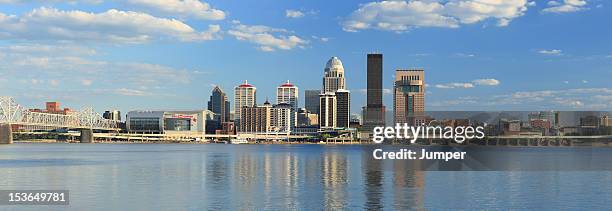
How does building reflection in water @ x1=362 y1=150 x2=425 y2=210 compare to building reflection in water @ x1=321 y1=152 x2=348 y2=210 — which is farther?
building reflection in water @ x1=362 y1=150 x2=425 y2=210

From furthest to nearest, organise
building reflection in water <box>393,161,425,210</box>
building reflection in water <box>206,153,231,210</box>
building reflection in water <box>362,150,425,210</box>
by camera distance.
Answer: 1. building reflection in water <box>362,150,425,210</box>
2. building reflection in water <box>393,161,425,210</box>
3. building reflection in water <box>206,153,231,210</box>

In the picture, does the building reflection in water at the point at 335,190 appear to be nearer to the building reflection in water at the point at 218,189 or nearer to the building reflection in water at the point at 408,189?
the building reflection in water at the point at 408,189

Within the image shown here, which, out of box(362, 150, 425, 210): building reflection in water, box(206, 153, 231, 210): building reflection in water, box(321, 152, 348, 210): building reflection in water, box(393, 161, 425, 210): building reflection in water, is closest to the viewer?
box(206, 153, 231, 210): building reflection in water

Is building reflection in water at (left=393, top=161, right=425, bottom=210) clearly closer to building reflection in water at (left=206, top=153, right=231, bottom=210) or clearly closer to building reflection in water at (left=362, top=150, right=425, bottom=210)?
building reflection in water at (left=362, top=150, right=425, bottom=210)

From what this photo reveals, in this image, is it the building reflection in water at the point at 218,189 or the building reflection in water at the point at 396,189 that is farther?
the building reflection in water at the point at 396,189

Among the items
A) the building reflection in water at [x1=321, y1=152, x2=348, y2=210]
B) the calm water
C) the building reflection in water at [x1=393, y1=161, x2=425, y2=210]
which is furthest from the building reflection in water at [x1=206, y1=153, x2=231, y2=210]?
the building reflection in water at [x1=393, y1=161, x2=425, y2=210]

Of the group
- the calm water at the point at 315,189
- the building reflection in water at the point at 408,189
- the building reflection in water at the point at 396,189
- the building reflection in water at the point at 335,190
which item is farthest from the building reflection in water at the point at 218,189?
the building reflection in water at the point at 408,189

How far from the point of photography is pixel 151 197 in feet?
157

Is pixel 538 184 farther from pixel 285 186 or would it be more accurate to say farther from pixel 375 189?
pixel 285 186

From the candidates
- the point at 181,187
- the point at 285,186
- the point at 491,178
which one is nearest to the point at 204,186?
the point at 181,187

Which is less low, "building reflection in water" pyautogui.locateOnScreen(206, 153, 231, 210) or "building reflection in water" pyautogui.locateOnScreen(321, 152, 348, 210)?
"building reflection in water" pyautogui.locateOnScreen(206, 153, 231, 210)

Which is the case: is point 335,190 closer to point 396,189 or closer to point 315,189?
point 315,189

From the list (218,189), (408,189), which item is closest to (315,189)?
(408,189)

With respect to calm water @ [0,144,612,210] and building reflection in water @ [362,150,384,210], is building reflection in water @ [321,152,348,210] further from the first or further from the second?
building reflection in water @ [362,150,384,210]
